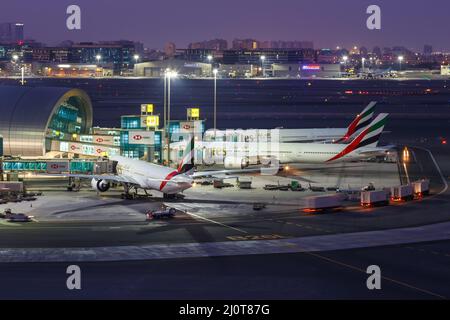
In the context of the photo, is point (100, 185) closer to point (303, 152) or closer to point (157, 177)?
point (157, 177)

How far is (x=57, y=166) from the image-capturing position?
280ft

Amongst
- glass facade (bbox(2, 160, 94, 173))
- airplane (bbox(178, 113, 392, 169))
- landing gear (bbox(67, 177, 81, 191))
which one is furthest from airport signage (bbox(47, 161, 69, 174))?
airplane (bbox(178, 113, 392, 169))

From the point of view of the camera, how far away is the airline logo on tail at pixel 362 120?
11062 centimetres

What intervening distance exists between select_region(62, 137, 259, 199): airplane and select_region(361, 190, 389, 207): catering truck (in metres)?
11.7

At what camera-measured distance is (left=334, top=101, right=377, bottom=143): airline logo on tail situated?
111 m

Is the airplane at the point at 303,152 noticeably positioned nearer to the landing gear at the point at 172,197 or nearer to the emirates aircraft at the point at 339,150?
the emirates aircraft at the point at 339,150

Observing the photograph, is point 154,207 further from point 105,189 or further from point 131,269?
point 131,269

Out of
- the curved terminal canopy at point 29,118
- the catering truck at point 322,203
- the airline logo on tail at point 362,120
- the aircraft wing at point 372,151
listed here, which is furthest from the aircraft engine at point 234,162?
the catering truck at point 322,203

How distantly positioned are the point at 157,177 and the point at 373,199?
1919 cm

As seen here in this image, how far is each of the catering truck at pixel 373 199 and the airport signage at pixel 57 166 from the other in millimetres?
31300

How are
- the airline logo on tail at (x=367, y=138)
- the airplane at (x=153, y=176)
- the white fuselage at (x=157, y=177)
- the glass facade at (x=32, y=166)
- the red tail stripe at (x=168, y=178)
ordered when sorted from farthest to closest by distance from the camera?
the airline logo on tail at (x=367, y=138) < the glass facade at (x=32, y=166) < the red tail stripe at (x=168, y=178) < the white fuselage at (x=157, y=177) < the airplane at (x=153, y=176)

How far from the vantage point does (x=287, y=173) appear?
3745 inches
